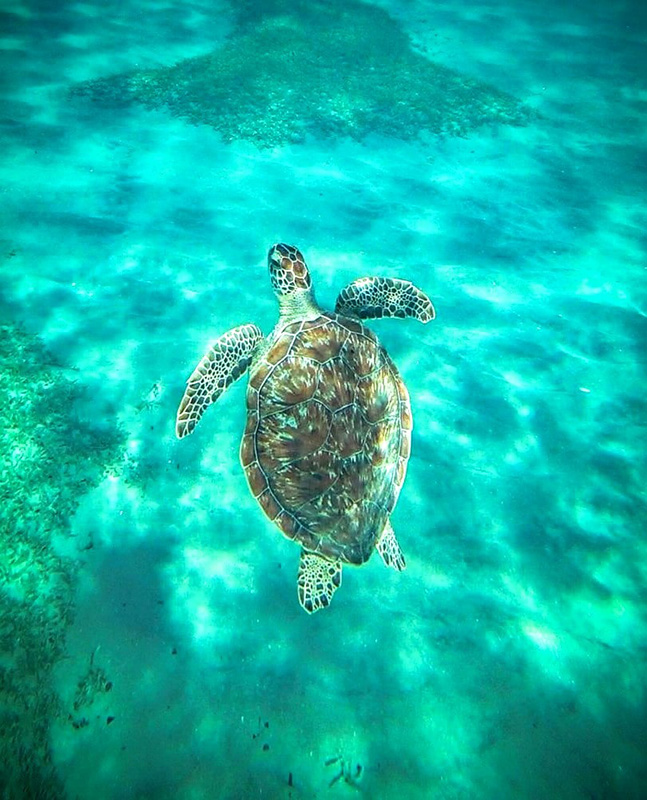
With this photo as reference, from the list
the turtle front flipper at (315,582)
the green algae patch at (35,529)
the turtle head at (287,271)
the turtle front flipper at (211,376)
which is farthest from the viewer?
the turtle head at (287,271)

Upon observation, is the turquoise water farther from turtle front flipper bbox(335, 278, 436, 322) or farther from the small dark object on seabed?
A: turtle front flipper bbox(335, 278, 436, 322)

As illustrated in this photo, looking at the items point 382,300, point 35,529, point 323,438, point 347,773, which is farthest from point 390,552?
point 35,529

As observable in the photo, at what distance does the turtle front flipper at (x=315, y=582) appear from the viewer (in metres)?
3.96

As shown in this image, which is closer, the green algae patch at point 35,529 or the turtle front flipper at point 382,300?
the green algae patch at point 35,529

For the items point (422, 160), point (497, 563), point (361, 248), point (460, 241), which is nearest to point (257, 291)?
point (361, 248)

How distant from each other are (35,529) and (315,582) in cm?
308

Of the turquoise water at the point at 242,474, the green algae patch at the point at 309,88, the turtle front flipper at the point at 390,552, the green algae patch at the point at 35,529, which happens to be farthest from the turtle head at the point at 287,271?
the green algae patch at the point at 309,88

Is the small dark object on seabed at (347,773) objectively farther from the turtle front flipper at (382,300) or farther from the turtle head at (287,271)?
the turtle head at (287,271)

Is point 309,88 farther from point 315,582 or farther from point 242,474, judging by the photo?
point 315,582

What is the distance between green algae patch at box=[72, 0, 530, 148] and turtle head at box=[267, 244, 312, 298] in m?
5.39

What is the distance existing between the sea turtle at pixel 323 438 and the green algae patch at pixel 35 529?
1.60m

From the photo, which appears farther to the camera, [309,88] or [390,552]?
[309,88]

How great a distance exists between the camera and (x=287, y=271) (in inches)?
201

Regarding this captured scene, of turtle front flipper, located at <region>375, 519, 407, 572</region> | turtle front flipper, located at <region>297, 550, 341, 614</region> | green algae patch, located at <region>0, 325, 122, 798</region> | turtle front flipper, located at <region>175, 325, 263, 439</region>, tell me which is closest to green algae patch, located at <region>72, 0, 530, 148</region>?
turtle front flipper, located at <region>175, 325, 263, 439</region>
